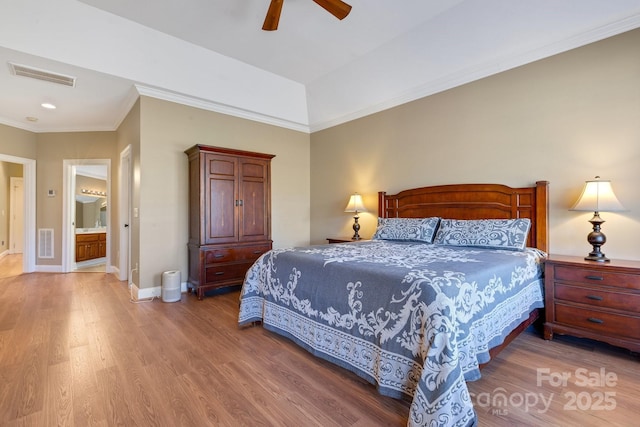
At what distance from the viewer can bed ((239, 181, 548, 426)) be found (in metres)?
1.36

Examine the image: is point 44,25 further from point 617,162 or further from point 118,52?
point 617,162

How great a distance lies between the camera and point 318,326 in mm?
2090

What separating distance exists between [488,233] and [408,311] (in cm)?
181

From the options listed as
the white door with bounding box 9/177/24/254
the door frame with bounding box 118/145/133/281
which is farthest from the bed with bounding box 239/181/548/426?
the white door with bounding box 9/177/24/254

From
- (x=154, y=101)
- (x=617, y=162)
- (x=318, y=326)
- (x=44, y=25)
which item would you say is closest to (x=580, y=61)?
(x=617, y=162)

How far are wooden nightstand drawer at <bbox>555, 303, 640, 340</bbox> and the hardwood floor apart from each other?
0.19 m

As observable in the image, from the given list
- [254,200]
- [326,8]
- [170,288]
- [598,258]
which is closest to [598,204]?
[598,258]

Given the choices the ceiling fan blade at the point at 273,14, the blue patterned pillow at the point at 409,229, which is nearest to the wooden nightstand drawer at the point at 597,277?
the blue patterned pillow at the point at 409,229

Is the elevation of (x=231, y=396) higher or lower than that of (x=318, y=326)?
lower

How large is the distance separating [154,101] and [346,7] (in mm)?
2721

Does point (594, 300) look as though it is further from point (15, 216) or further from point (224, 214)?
point (15, 216)

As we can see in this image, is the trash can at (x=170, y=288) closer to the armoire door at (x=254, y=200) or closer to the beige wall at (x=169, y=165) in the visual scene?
the beige wall at (x=169, y=165)

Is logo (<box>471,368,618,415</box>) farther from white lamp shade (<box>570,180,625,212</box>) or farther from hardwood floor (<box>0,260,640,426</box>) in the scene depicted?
white lamp shade (<box>570,180,625,212</box>)

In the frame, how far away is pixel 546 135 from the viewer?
2934 mm
